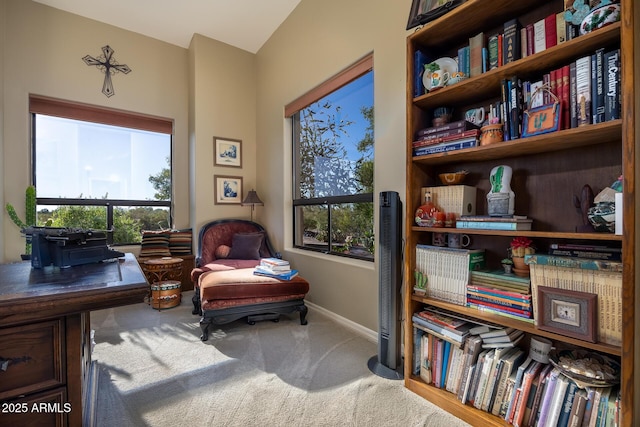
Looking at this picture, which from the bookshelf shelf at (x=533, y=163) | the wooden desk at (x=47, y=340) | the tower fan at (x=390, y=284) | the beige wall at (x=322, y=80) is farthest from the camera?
the beige wall at (x=322, y=80)

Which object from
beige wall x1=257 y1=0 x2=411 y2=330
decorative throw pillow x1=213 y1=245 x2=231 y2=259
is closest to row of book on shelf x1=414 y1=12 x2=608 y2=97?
beige wall x1=257 y1=0 x2=411 y2=330

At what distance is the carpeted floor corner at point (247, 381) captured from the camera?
59.4 inches

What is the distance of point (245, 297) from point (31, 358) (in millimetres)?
1663

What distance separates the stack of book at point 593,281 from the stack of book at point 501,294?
0.05 metres

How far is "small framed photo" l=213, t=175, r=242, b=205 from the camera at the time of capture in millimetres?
4113

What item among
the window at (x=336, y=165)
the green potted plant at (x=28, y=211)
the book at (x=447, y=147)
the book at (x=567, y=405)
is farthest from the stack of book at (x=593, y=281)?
the green potted plant at (x=28, y=211)

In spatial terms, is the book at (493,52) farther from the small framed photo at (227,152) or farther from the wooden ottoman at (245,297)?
the small framed photo at (227,152)

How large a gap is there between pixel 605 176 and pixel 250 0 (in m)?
3.64

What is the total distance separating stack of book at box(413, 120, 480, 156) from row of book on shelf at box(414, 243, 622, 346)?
57 centimetres

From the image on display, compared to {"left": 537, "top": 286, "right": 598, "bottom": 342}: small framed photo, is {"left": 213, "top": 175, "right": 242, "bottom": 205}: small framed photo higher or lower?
higher

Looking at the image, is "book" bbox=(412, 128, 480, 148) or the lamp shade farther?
the lamp shade

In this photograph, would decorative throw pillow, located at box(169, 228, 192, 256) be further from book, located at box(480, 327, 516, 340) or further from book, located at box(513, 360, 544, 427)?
book, located at box(513, 360, 544, 427)

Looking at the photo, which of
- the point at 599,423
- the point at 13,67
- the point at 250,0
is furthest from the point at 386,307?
the point at 13,67

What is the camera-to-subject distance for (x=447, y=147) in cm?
163
